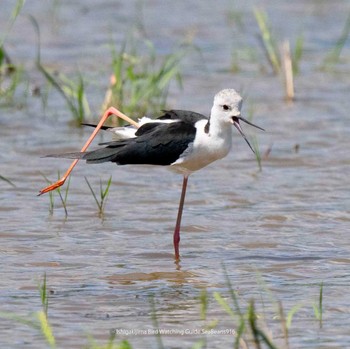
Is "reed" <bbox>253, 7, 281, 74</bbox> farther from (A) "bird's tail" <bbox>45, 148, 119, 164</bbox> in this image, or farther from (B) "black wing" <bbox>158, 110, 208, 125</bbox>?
(A) "bird's tail" <bbox>45, 148, 119, 164</bbox>

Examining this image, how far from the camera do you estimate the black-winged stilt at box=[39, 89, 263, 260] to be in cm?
566

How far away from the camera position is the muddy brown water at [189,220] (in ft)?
16.3

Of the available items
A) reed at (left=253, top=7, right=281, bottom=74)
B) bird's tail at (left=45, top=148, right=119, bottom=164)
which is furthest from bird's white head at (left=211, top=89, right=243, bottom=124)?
reed at (left=253, top=7, right=281, bottom=74)

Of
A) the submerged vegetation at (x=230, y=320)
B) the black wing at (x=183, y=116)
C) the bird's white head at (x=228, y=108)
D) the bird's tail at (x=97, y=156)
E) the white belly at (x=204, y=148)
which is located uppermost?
the bird's white head at (x=228, y=108)

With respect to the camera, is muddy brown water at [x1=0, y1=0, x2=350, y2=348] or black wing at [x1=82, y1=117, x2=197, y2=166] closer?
muddy brown water at [x1=0, y1=0, x2=350, y2=348]

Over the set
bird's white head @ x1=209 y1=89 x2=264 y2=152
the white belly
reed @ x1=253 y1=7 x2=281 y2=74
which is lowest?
the white belly

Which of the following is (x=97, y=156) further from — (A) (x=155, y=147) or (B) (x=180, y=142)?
(B) (x=180, y=142)

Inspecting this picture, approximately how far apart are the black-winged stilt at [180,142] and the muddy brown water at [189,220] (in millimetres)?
451

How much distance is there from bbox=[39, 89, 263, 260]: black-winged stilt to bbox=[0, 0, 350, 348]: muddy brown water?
451 mm

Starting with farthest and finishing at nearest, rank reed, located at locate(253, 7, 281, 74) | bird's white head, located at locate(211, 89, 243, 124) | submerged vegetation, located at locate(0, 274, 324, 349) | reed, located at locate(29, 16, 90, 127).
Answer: reed, located at locate(253, 7, 281, 74) < reed, located at locate(29, 16, 90, 127) < bird's white head, located at locate(211, 89, 243, 124) < submerged vegetation, located at locate(0, 274, 324, 349)

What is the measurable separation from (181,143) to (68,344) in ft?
4.92

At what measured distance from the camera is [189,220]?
21.9 ft

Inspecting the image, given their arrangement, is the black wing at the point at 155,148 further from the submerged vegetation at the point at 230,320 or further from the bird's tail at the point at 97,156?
the submerged vegetation at the point at 230,320

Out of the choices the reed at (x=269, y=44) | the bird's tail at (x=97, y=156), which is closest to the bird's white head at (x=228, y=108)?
the bird's tail at (x=97, y=156)
